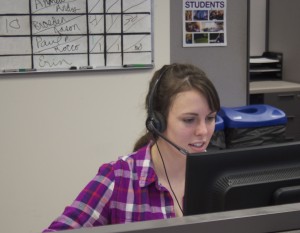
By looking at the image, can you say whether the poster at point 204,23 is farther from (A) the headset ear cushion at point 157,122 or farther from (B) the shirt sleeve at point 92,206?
(B) the shirt sleeve at point 92,206

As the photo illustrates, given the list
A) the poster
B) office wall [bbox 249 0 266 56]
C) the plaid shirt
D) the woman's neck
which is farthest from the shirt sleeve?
office wall [bbox 249 0 266 56]

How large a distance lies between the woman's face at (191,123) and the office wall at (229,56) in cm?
139

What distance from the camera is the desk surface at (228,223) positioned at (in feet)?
1.90

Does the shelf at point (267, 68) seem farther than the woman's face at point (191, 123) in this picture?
Yes

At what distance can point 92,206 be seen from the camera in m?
1.19

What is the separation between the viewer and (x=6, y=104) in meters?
2.37

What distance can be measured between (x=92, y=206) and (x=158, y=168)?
0.70ft

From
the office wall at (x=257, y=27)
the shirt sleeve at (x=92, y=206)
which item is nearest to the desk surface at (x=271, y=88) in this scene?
the office wall at (x=257, y=27)

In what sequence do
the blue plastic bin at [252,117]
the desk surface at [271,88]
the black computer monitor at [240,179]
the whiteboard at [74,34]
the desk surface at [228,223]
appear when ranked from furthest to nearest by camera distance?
the desk surface at [271,88] → the blue plastic bin at [252,117] → the whiteboard at [74,34] → the black computer monitor at [240,179] → the desk surface at [228,223]

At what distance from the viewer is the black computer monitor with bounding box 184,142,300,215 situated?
80 centimetres

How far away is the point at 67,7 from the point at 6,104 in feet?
2.00

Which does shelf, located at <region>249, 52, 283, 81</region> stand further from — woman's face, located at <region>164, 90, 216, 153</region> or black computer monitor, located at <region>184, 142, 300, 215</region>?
black computer monitor, located at <region>184, 142, 300, 215</region>

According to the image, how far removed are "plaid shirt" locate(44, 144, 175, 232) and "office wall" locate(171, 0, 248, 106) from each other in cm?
150

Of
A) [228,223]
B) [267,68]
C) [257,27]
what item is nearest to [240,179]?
[228,223]
